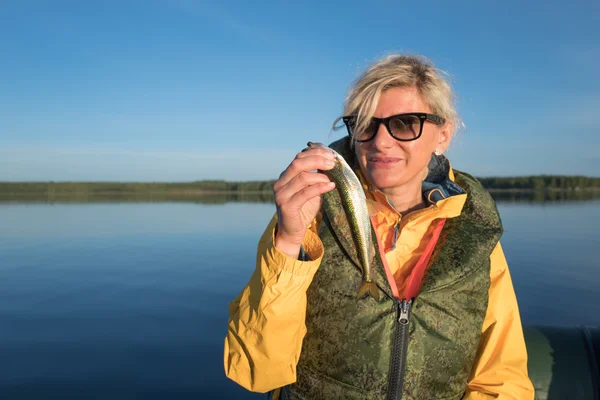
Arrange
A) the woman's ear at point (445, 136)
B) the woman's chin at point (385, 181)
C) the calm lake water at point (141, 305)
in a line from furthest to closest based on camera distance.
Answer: the calm lake water at point (141, 305) → the woman's ear at point (445, 136) → the woman's chin at point (385, 181)

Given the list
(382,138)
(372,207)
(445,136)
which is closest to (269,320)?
(372,207)

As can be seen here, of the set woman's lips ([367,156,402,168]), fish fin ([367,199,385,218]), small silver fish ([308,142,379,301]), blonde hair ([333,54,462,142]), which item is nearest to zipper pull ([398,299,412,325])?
small silver fish ([308,142,379,301])

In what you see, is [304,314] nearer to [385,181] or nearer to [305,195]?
[305,195]

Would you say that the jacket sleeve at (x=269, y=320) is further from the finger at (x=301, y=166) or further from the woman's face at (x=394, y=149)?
the woman's face at (x=394, y=149)

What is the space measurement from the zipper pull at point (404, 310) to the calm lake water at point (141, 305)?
5.44 meters

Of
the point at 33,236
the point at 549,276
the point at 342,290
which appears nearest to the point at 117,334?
the point at 342,290

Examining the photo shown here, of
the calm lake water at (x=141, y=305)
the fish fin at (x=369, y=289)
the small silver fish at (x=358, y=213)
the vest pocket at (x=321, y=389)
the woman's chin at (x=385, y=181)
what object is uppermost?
the woman's chin at (x=385, y=181)

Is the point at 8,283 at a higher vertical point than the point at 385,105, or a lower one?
lower

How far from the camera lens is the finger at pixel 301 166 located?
7.62 ft

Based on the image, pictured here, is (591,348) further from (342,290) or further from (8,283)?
(8,283)

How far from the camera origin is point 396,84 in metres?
2.96

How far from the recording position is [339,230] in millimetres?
2875

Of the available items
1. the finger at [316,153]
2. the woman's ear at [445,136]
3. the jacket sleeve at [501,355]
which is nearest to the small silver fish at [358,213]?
the finger at [316,153]

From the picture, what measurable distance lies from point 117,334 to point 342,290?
8.48m
